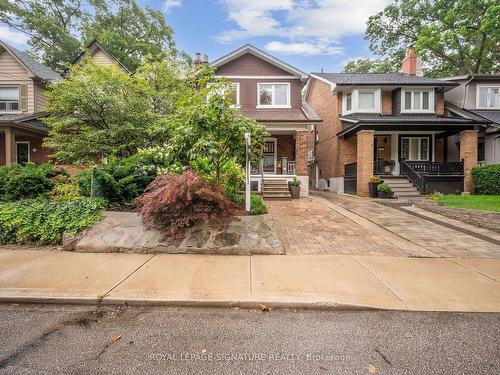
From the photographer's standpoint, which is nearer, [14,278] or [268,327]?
[268,327]

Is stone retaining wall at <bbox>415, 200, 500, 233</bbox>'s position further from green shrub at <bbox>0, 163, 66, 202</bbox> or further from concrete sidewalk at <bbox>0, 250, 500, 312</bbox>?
green shrub at <bbox>0, 163, 66, 202</bbox>

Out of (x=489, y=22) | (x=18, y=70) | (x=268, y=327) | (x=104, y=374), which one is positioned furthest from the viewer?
(x=489, y=22)

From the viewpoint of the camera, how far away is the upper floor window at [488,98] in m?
18.0

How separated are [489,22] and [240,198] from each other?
2513 centimetres

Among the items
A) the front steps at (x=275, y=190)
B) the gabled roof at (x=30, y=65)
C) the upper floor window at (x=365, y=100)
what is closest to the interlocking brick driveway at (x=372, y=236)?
the front steps at (x=275, y=190)

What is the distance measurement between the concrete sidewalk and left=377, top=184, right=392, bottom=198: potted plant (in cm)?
811

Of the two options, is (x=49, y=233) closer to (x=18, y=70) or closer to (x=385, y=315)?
(x=385, y=315)

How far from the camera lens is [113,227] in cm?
575

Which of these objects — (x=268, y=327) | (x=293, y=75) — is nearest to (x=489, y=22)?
(x=293, y=75)

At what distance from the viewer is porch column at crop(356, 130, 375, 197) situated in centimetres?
1387

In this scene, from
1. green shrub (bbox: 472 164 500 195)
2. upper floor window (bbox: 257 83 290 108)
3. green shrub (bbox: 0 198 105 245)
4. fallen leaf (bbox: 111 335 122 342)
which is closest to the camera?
fallen leaf (bbox: 111 335 122 342)

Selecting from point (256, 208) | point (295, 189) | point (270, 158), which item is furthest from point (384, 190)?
point (256, 208)

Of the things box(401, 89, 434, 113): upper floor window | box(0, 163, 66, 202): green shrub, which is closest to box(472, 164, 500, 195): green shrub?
box(401, 89, 434, 113): upper floor window

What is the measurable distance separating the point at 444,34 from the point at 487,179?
16.0 m
